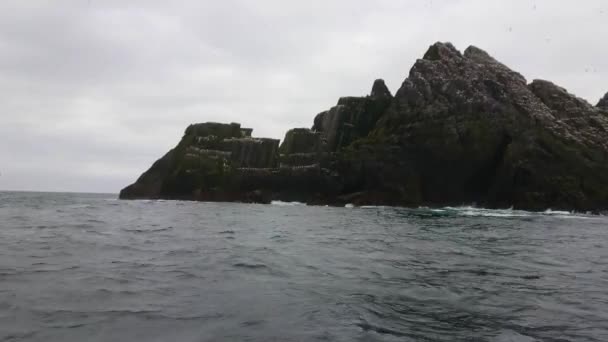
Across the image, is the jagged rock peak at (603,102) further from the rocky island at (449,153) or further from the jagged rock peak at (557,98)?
the jagged rock peak at (557,98)

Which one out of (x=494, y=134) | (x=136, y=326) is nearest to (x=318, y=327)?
(x=136, y=326)

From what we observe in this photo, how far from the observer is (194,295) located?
8.66 metres

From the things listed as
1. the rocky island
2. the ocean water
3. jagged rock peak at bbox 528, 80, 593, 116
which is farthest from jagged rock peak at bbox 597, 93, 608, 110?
the ocean water

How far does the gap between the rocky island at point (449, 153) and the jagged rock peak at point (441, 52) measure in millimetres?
178

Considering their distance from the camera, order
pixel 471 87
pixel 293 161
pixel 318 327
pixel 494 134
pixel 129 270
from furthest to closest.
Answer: pixel 293 161, pixel 471 87, pixel 494 134, pixel 129 270, pixel 318 327

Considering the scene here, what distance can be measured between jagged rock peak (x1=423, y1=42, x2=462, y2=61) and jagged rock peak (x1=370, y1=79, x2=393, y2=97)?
917cm

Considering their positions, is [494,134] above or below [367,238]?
above

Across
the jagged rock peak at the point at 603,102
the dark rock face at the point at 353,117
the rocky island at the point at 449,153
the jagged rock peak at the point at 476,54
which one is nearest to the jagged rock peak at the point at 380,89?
the dark rock face at the point at 353,117

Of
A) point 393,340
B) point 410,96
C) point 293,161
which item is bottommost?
point 393,340

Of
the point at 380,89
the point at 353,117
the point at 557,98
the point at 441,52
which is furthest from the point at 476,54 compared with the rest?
the point at 353,117

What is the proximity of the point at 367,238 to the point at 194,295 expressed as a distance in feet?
39.4

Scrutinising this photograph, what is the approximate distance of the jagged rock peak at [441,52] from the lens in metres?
71.7

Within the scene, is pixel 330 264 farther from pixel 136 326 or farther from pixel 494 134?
pixel 494 134

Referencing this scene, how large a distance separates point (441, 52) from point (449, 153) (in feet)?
65.0
